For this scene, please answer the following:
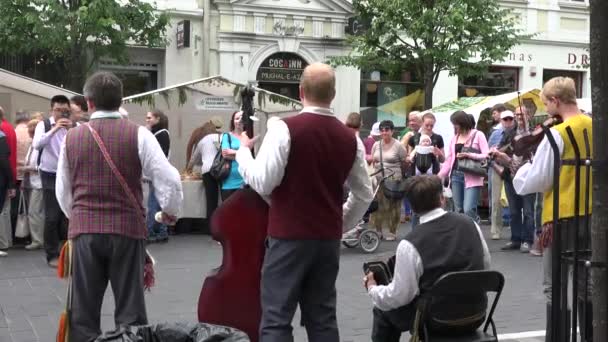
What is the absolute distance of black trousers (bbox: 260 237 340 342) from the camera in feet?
13.7

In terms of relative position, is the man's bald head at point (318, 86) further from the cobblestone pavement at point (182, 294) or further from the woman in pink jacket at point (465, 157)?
the woman in pink jacket at point (465, 157)

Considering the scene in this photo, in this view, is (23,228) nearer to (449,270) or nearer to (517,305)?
(517,305)

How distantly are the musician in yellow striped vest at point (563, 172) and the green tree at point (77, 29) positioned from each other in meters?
12.0

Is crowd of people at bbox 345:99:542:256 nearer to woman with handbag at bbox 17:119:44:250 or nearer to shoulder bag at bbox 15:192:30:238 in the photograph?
woman with handbag at bbox 17:119:44:250

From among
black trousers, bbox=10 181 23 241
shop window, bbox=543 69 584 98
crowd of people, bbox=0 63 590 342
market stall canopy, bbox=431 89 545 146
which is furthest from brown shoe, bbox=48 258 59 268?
shop window, bbox=543 69 584 98

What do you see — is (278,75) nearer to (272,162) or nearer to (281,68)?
(281,68)

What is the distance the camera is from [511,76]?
23.8 m

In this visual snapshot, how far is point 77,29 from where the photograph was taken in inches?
622

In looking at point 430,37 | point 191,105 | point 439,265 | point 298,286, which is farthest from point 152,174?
point 430,37

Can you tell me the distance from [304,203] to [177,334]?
100 centimetres

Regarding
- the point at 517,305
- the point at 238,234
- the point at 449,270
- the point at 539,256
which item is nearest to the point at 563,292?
the point at 449,270

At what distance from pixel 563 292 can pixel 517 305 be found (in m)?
3.28

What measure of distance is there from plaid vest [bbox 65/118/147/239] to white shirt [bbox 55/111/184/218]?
42 millimetres

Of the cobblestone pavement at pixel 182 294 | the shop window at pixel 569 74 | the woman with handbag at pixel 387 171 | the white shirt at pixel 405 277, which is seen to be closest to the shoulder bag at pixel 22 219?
the cobblestone pavement at pixel 182 294
